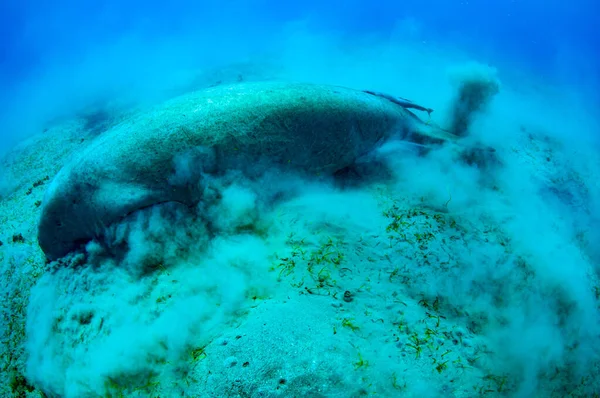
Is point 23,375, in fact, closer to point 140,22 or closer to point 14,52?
point 140,22

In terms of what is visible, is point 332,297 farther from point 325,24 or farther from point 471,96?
point 325,24

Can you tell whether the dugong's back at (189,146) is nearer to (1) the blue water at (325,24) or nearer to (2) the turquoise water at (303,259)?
(2) the turquoise water at (303,259)

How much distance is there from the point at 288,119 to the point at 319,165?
98 cm

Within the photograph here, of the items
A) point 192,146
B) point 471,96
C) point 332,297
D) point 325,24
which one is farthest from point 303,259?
point 325,24

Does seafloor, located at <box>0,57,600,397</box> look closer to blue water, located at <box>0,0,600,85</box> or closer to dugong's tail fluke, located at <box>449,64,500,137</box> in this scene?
dugong's tail fluke, located at <box>449,64,500,137</box>

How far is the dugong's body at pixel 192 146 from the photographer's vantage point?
4.19 meters

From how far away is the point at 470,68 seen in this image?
8.20m

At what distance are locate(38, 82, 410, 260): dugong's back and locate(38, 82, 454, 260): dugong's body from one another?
0.5 inches

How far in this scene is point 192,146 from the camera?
4328mm

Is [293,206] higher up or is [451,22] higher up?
[451,22]

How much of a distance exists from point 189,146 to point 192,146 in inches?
1.6

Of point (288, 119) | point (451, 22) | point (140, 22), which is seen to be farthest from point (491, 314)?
point (140, 22)

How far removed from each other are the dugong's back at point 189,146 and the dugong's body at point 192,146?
1cm

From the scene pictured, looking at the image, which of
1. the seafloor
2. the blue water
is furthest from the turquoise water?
the blue water
